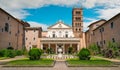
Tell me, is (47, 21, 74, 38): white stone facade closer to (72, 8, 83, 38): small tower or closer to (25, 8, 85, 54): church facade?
(25, 8, 85, 54): church facade

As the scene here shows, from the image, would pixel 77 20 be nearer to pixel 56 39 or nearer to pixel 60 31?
pixel 60 31

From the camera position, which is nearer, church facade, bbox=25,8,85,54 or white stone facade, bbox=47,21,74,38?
church facade, bbox=25,8,85,54

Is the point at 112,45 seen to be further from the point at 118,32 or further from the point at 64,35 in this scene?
the point at 64,35

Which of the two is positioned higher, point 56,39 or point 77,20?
point 77,20

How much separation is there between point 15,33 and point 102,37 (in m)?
21.9

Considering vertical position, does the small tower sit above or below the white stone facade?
above

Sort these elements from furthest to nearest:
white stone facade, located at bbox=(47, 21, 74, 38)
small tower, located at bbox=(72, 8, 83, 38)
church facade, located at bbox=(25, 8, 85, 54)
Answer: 1. small tower, located at bbox=(72, 8, 83, 38)
2. white stone facade, located at bbox=(47, 21, 74, 38)
3. church facade, located at bbox=(25, 8, 85, 54)

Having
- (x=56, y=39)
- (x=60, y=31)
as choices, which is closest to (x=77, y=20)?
(x=60, y=31)

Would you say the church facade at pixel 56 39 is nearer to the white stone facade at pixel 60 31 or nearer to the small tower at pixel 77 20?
the white stone facade at pixel 60 31

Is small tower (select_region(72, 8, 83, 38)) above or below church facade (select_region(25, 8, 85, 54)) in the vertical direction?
above

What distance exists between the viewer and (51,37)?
223 feet

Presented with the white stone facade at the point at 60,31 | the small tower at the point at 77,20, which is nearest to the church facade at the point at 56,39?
the white stone facade at the point at 60,31

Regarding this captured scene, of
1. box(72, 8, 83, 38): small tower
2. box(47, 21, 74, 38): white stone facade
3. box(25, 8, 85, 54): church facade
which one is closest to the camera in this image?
box(25, 8, 85, 54): church facade

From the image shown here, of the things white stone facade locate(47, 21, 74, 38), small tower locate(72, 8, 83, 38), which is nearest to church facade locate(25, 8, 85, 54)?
white stone facade locate(47, 21, 74, 38)
